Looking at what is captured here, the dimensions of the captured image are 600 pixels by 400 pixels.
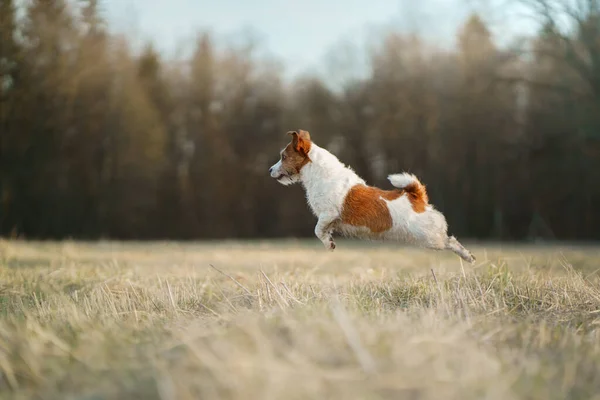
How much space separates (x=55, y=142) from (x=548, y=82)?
652 inches

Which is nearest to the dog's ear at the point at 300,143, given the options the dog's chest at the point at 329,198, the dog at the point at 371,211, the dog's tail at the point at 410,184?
the dog at the point at 371,211

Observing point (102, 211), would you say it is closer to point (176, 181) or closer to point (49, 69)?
point (176, 181)

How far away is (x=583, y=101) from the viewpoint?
61.9ft

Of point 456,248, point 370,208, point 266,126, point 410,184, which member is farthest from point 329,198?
point 266,126

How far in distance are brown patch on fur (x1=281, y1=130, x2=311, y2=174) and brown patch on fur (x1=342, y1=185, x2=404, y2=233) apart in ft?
1.88

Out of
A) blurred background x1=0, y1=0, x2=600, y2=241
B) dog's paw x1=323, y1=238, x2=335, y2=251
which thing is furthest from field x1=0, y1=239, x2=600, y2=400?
blurred background x1=0, y1=0, x2=600, y2=241

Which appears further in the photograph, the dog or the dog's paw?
the dog

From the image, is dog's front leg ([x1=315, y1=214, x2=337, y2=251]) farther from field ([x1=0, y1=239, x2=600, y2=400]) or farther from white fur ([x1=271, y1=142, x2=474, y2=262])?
field ([x1=0, y1=239, x2=600, y2=400])

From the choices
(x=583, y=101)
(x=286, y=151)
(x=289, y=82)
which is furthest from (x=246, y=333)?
(x=289, y=82)

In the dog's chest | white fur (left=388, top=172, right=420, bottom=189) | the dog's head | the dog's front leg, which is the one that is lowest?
the dog's front leg

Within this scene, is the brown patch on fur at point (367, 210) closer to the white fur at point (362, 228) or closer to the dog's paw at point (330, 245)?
the white fur at point (362, 228)

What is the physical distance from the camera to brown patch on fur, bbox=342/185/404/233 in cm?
517

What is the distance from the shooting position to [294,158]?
5594mm

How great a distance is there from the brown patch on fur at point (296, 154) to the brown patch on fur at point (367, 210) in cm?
57
